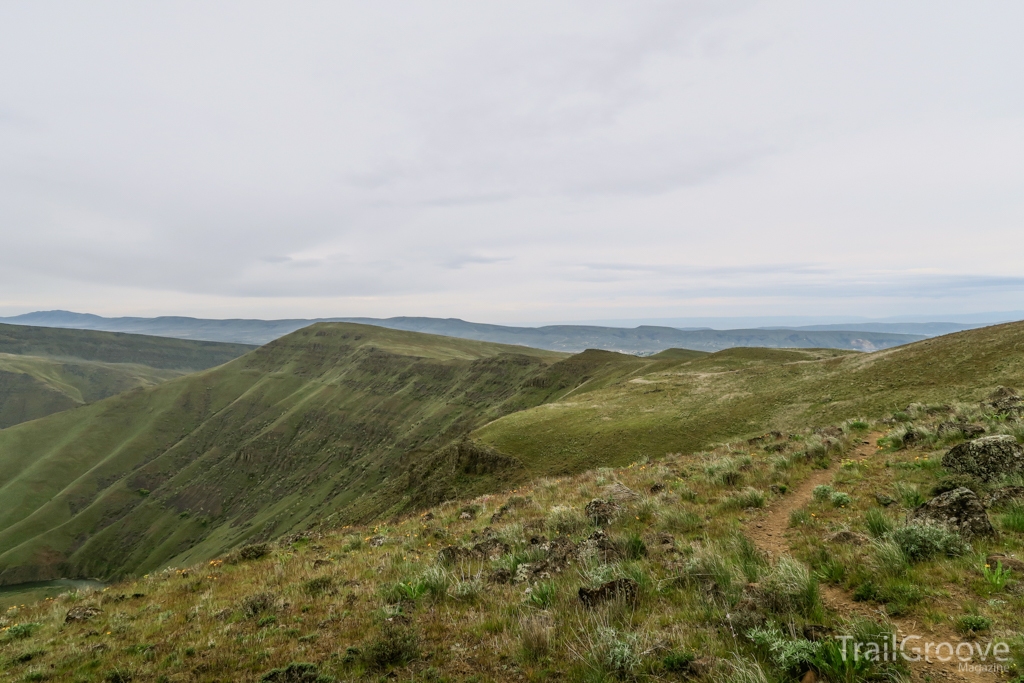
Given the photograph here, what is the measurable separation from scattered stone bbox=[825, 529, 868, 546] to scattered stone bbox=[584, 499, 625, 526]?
507cm

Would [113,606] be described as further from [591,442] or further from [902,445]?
[591,442]

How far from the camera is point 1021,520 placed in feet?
23.6

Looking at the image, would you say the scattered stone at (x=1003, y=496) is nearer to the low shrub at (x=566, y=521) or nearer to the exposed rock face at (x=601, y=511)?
the exposed rock face at (x=601, y=511)

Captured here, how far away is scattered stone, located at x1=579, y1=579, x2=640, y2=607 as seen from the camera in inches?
264

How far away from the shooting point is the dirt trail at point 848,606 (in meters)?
4.38

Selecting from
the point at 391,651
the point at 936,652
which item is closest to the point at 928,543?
the point at 936,652

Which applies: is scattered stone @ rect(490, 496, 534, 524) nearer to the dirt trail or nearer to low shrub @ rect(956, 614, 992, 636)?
the dirt trail

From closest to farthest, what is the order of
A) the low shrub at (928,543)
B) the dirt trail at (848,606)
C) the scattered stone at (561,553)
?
the dirt trail at (848,606)
the low shrub at (928,543)
the scattered stone at (561,553)

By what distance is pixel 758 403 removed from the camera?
35.8 m

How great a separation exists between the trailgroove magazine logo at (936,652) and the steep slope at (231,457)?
3112 inches

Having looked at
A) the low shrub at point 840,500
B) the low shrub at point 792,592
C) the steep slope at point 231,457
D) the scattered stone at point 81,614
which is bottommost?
the steep slope at point 231,457

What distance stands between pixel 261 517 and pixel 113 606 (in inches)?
5001

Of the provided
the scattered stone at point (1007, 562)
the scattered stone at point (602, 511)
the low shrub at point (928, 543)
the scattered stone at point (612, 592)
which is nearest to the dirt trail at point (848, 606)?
the low shrub at point (928, 543)

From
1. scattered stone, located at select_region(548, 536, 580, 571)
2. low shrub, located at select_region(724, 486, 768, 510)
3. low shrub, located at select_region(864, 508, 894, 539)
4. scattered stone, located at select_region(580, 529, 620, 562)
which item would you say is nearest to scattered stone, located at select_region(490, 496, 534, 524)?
scattered stone, located at select_region(548, 536, 580, 571)
